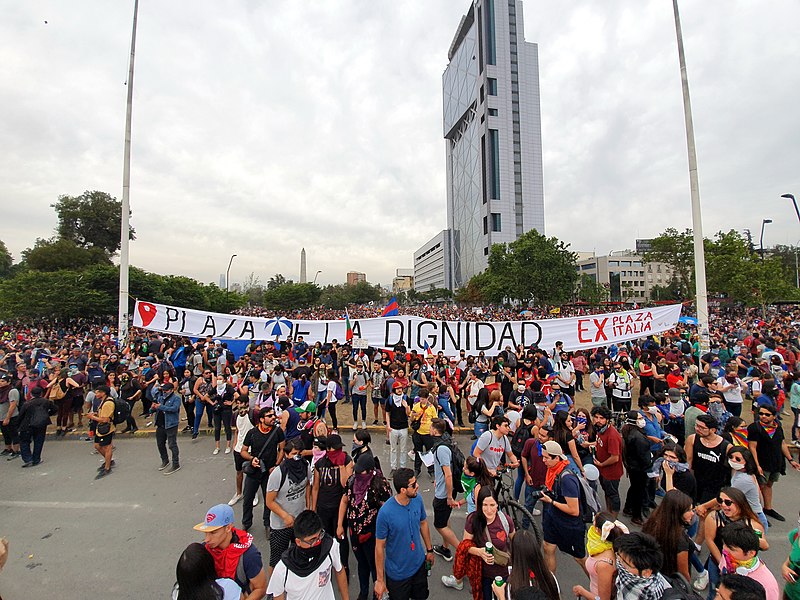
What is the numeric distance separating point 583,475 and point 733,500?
51.7 inches

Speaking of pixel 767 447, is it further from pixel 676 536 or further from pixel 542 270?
pixel 542 270

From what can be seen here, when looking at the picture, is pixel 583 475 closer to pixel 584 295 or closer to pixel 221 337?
pixel 221 337

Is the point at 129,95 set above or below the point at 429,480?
above

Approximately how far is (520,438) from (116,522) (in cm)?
570

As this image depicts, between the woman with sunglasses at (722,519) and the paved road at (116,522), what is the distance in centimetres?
123

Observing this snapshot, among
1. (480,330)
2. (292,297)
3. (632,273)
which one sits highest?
(632,273)

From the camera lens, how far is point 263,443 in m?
4.79

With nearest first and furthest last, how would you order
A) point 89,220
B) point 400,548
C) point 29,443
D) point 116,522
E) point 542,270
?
point 400,548 < point 116,522 < point 29,443 < point 542,270 < point 89,220

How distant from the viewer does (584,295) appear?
60.1 meters

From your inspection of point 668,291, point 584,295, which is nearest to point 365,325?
→ point 584,295

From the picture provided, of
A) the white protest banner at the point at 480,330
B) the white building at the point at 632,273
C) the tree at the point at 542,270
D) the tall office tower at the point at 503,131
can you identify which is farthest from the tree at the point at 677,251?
the white building at the point at 632,273

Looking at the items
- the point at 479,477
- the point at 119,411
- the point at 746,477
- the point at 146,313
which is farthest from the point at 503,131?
the point at 479,477

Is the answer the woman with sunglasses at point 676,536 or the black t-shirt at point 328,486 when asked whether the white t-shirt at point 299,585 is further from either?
the woman with sunglasses at point 676,536

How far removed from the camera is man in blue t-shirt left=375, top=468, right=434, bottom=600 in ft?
10.3
